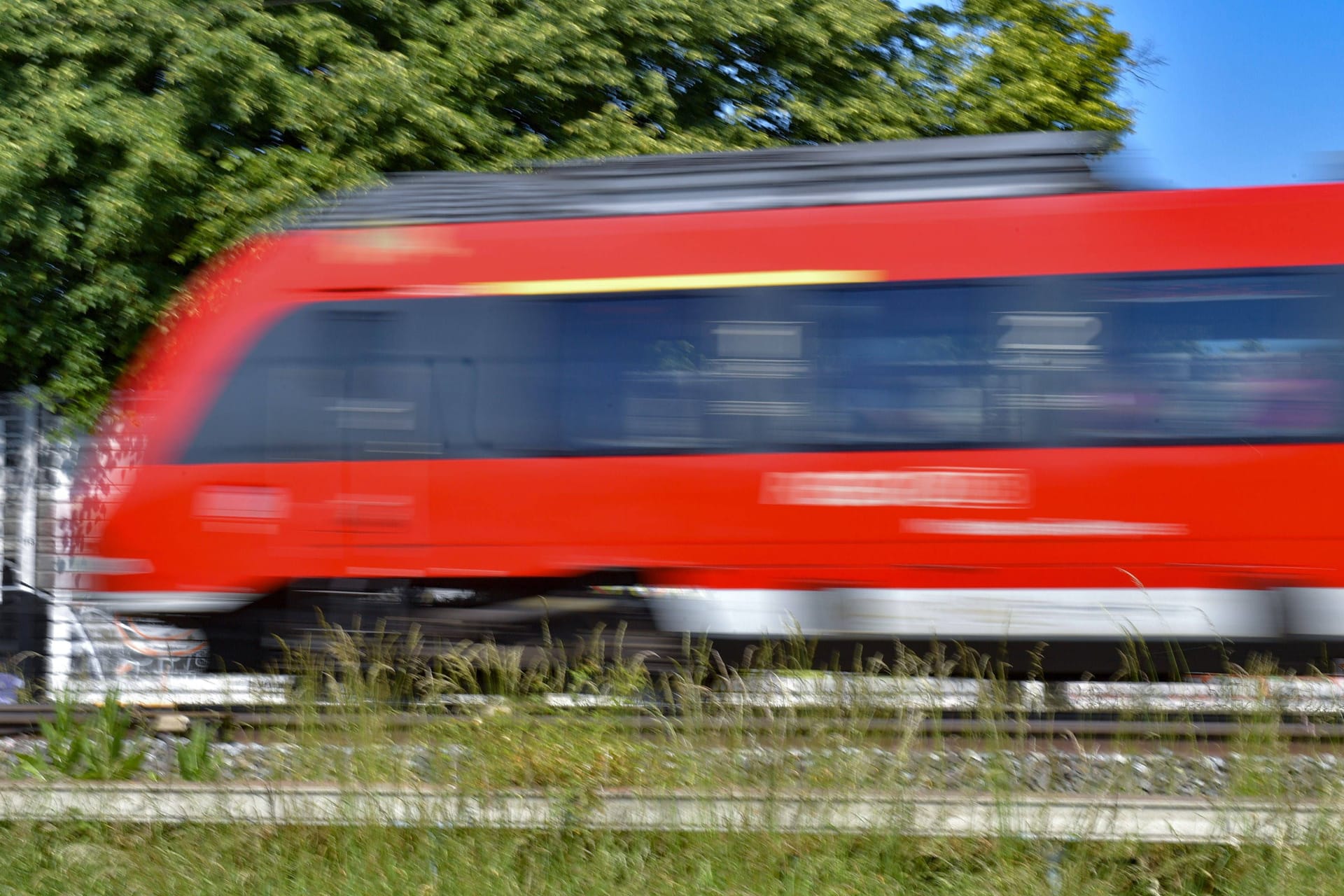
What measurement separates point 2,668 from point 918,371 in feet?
19.1

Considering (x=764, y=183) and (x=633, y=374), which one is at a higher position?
(x=764, y=183)

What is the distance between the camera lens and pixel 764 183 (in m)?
7.00

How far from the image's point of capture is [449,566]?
6.58 metres

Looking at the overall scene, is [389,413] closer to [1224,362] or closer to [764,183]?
[764,183]

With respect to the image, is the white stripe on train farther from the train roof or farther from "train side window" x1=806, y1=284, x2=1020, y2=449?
the train roof

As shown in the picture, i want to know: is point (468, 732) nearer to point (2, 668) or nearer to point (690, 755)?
point (690, 755)

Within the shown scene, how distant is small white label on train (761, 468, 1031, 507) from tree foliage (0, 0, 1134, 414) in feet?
22.2

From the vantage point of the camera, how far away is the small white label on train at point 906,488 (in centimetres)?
634

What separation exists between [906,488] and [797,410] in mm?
658

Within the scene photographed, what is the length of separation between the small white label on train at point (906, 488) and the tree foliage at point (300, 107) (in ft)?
22.2

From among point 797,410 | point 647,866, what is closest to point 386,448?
point 797,410

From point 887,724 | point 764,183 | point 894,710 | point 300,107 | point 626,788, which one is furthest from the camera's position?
point 300,107

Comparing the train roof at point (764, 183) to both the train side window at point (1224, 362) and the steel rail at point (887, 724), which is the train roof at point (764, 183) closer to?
the train side window at point (1224, 362)

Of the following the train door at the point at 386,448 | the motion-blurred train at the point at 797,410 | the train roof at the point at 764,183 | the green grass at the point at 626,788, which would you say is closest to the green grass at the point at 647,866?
the green grass at the point at 626,788
